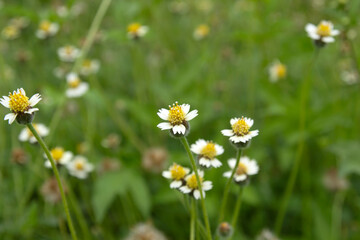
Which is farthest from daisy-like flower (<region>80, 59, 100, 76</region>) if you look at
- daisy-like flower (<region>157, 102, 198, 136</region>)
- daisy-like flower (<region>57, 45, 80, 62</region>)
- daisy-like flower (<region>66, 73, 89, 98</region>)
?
daisy-like flower (<region>157, 102, 198, 136</region>)

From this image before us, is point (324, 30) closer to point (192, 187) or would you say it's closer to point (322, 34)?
point (322, 34)

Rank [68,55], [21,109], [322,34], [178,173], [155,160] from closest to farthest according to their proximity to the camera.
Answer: [21,109] < [178,173] < [322,34] < [155,160] < [68,55]

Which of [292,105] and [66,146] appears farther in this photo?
[66,146]

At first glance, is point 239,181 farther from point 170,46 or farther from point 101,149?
point 170,46

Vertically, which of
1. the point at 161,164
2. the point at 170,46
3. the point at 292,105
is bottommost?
the point at 161,164

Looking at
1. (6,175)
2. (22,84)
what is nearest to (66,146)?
(6,175)

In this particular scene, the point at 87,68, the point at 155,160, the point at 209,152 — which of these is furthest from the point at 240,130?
the point at 87,68
